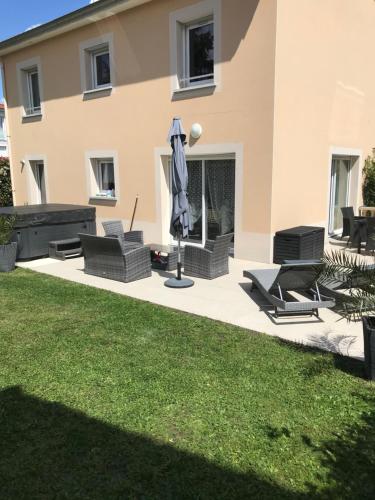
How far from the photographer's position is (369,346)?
390 centimetres

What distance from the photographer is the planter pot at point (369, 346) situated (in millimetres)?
3842

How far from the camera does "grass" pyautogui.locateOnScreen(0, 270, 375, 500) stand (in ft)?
8.98

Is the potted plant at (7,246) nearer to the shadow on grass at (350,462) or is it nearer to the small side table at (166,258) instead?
the small side table at (166,258)

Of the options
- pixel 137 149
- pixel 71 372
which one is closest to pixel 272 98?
pixel 137 149

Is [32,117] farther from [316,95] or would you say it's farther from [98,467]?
[98,467]

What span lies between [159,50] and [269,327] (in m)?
7.72

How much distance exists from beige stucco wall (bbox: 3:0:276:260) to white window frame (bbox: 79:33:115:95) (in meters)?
0.21

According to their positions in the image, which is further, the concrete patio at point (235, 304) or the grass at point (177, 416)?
the concrete patio at point (235, 304)

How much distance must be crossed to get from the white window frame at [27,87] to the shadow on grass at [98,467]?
12.5 m

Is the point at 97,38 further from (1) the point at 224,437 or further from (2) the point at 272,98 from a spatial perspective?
(1) the point at 224,437

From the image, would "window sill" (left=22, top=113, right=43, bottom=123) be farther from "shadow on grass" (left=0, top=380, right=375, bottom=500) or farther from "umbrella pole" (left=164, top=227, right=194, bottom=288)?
"shadow on grass" (left=0, top=380, right=375, bottom=500)

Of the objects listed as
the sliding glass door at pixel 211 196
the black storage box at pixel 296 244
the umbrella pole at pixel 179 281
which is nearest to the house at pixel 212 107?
the sliding glass door at pixel 211 196

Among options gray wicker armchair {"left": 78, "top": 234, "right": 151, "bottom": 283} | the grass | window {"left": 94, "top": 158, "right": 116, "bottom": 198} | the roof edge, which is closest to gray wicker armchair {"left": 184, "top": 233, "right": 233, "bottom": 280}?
gray wicker armchair {"left": 78, "top": 234, "right": 151, "bottom": 283}

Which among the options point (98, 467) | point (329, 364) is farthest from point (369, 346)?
point (98, 467)
